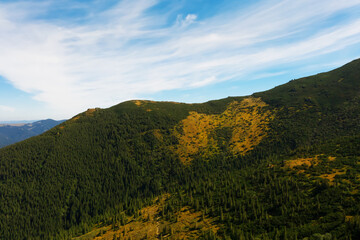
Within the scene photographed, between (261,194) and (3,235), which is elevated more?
(261,194)

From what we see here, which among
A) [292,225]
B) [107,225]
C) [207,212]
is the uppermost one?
[292,225]

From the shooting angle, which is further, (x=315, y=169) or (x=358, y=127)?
(x=358, y=127)

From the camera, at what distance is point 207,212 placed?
89.2 m

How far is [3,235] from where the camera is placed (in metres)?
152

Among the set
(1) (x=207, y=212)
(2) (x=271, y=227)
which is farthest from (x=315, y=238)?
(1) (x=207, y=212)

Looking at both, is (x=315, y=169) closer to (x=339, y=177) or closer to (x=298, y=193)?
(x=339, y=177)

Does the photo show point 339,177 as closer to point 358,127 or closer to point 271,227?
point 271,227

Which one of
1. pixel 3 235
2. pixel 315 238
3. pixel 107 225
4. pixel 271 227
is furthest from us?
pixel 3 235

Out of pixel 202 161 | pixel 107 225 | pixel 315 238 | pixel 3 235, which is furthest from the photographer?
pixel 202 161

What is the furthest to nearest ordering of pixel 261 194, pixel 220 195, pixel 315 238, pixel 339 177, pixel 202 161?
pixel 202 161, pixel 220 195, pixel 261 194, pixel 339 177, pixel 315 238

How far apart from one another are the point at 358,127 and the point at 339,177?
13808 cm

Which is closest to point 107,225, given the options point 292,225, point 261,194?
point 261,194

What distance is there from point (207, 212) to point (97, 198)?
143 metres

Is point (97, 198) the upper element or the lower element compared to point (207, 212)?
lower
